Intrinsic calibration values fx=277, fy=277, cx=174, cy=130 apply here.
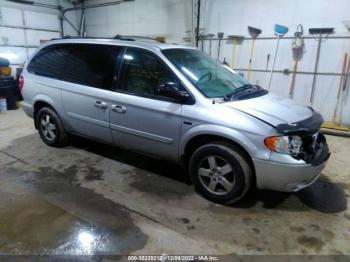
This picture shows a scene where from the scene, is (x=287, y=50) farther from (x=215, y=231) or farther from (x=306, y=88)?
(x=215, y=231)

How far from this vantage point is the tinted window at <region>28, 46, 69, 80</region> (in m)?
3.63

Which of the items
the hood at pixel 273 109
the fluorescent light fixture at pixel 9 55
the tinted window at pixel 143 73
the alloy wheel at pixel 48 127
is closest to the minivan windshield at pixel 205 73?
the tinted window at pixel 143 73

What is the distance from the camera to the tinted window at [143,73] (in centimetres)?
282

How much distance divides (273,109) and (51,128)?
3028 millimetres

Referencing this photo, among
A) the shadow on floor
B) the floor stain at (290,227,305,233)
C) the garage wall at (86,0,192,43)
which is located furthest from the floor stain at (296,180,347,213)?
Answer: the garage wall at (86,0,192,43)

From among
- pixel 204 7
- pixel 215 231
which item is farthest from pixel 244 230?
pixel 204 7

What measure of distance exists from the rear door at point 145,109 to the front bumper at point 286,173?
2.82ft

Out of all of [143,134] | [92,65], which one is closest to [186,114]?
[143,134]

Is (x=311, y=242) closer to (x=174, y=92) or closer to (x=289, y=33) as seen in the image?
(x=174, y=92)

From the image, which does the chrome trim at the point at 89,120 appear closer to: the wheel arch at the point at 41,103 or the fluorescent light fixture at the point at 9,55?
the wheel arch at the point at 41,103

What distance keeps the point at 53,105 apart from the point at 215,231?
106 inches

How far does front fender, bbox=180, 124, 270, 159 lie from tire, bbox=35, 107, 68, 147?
2.10m

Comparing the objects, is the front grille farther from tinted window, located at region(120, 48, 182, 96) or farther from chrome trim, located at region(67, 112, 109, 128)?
chrome trim, located at region(67, 112, 109, 128)

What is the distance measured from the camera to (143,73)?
116 inches
